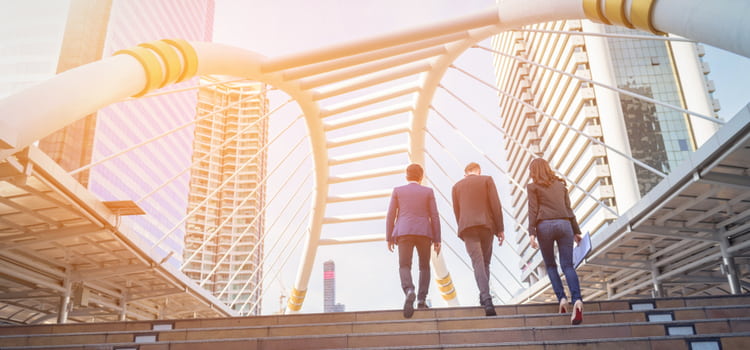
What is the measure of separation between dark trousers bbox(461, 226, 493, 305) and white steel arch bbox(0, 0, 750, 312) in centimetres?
323

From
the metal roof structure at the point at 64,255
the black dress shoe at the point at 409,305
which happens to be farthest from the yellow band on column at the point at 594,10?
the metal roof structure at the point at 64,255

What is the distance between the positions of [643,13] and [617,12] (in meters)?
0.58

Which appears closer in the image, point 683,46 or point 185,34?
point 683,46

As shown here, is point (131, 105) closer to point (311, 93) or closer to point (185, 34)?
point (185, 34)

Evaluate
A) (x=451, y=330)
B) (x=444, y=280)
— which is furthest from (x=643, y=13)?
(x=444, y=280)

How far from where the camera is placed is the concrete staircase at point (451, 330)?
5207 mm

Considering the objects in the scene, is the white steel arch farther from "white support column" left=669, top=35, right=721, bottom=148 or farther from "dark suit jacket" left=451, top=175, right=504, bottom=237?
"white support column" left=669, top=35, right=721, bottom=148

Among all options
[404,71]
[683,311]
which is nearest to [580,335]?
[683,311]

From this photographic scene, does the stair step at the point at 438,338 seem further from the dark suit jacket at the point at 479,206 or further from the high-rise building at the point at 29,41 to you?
the high-rise building at the point at 29,41

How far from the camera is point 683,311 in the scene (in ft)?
20.7

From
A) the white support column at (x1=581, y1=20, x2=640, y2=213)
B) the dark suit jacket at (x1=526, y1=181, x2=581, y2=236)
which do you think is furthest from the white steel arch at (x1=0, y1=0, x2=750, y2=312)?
the white support column at (x1=581, y1=20, x2=640, y2=213)

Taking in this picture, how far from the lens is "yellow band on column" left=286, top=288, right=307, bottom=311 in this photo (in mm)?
23598

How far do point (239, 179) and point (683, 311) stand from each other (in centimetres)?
12126

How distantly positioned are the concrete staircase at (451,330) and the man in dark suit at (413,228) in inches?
24.3
